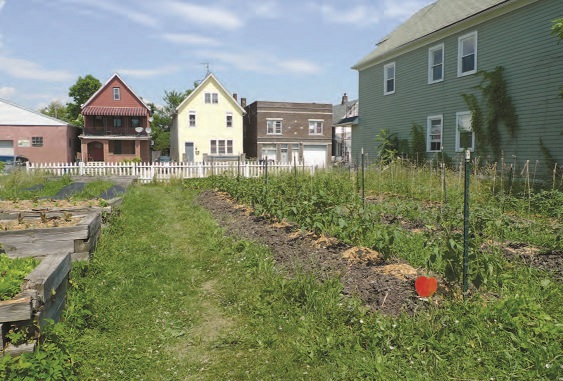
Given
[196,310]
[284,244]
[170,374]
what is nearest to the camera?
[170,374]

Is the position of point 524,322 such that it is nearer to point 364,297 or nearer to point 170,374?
point 364,297

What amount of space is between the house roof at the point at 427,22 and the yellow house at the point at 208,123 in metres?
18.2

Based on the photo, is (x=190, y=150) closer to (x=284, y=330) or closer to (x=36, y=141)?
(x=36, y=141)

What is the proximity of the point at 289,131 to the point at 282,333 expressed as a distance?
130 ft

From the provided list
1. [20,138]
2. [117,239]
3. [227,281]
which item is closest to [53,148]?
[20,138]

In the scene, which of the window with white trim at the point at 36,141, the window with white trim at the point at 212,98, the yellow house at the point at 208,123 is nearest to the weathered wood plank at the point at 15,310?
the yellow house at the point at 208,123

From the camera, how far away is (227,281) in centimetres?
537

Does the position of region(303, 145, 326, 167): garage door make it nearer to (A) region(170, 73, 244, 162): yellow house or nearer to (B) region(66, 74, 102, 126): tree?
(A) region(170, 73, 244, 162): yellow house

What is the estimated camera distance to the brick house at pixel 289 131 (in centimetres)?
4194

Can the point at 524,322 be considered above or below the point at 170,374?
above

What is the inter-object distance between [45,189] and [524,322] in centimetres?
1530

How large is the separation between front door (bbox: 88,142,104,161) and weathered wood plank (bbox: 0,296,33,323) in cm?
4302

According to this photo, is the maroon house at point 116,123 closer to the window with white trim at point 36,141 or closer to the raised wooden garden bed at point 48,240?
the window with white trim at point 36,141

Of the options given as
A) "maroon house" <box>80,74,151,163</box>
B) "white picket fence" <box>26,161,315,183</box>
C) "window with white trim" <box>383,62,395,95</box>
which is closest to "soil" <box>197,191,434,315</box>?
"white picket fence" <box>26,161,315,183</box>
